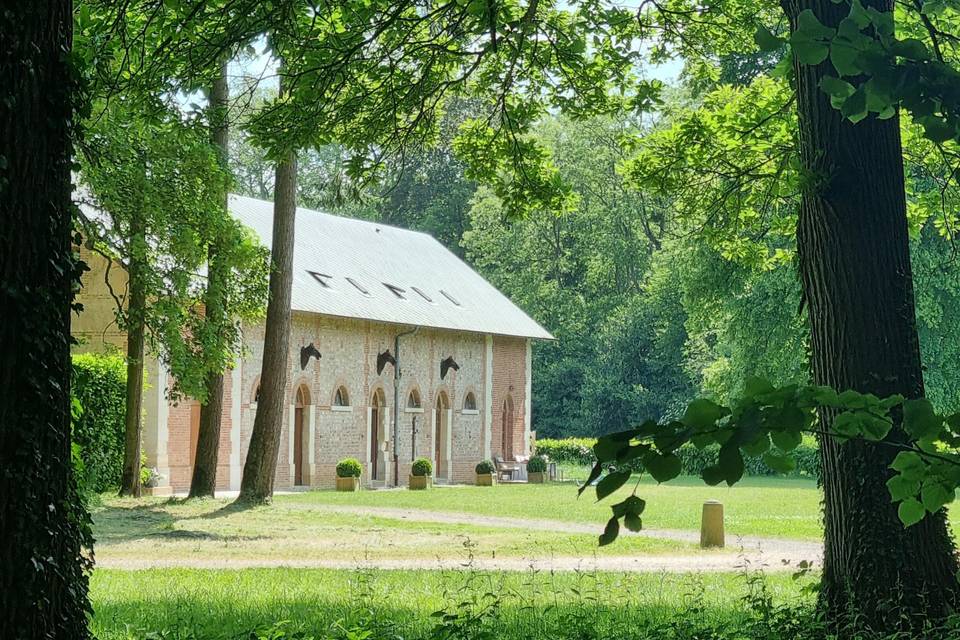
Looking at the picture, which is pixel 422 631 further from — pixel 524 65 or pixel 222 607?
pixel 524 65

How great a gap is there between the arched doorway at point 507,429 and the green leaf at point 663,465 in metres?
39.6

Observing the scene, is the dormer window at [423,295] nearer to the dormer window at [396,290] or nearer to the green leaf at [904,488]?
the dormer window at [396,290]

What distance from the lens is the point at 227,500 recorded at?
23.4 m

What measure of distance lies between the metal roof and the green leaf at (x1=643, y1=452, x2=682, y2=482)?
2841 cm

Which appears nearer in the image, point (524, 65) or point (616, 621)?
point (616, 621)

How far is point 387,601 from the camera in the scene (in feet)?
32.3

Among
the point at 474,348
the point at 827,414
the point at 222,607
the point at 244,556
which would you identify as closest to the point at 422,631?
the point at 222,607

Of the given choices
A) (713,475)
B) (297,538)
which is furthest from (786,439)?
(297,538)

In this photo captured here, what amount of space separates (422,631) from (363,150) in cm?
458

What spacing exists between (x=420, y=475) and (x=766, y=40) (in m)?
31.5

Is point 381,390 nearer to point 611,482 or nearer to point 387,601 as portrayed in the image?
point 387,601

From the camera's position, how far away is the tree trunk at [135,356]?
19.5 metres

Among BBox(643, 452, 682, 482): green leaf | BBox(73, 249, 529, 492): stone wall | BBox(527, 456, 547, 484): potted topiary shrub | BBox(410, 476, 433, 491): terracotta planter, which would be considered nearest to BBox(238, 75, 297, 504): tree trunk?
BBox(73, 249, 529, 492): stone wall

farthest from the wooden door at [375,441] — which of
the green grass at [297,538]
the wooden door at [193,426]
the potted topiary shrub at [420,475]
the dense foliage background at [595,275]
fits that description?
the green grass at [297,538]
